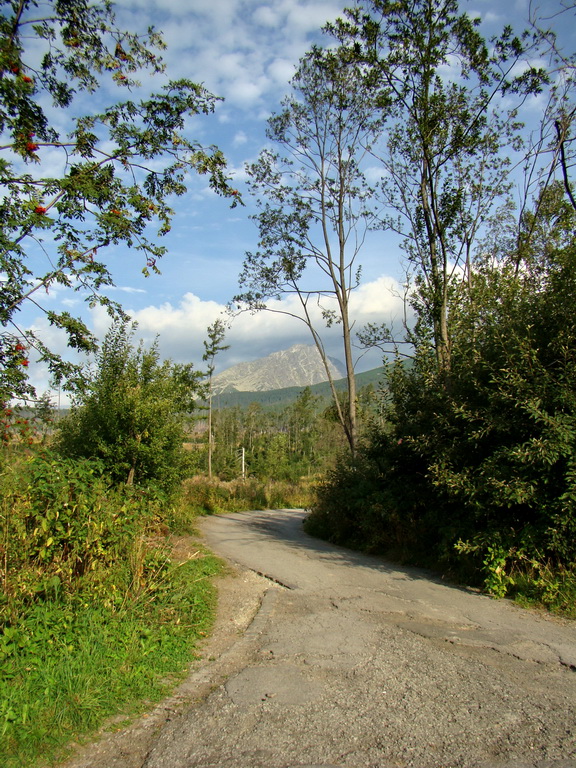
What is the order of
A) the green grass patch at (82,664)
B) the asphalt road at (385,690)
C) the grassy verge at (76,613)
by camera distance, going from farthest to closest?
the grassy verge at (76,613) < the green grass patch at (82,664) < the asphalt road at (385,690)

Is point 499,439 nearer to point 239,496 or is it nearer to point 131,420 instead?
point 131,420

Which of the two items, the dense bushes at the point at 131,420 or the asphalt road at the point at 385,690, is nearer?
the asphalt road at the point at 385,690

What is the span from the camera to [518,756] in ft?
10.5

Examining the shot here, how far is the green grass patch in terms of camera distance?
3.55 meters

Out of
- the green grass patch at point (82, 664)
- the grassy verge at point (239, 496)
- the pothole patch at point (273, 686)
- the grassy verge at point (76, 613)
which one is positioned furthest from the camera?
the grassy verge at point (239, 496)

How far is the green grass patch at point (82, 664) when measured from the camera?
355 centimetres

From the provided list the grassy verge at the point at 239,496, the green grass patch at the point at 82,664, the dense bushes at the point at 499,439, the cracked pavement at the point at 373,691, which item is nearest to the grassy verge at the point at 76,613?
the green grass patch at the point at 82,664

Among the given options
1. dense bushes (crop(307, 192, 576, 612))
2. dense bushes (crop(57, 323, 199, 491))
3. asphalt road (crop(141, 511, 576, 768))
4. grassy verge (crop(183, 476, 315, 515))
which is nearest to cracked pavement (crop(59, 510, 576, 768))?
asphalt road (crop(141, 511, 576, 768))

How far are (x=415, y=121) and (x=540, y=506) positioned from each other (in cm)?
998

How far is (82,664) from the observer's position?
4.36m

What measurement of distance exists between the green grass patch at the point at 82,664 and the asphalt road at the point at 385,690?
466 millimetres

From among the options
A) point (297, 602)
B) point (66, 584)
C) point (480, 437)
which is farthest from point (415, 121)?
point (66, 584)

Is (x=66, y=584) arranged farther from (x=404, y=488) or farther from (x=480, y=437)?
(x=404, y=488)

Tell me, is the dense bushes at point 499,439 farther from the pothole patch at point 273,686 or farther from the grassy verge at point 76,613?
the grassy verge at point 76,613
